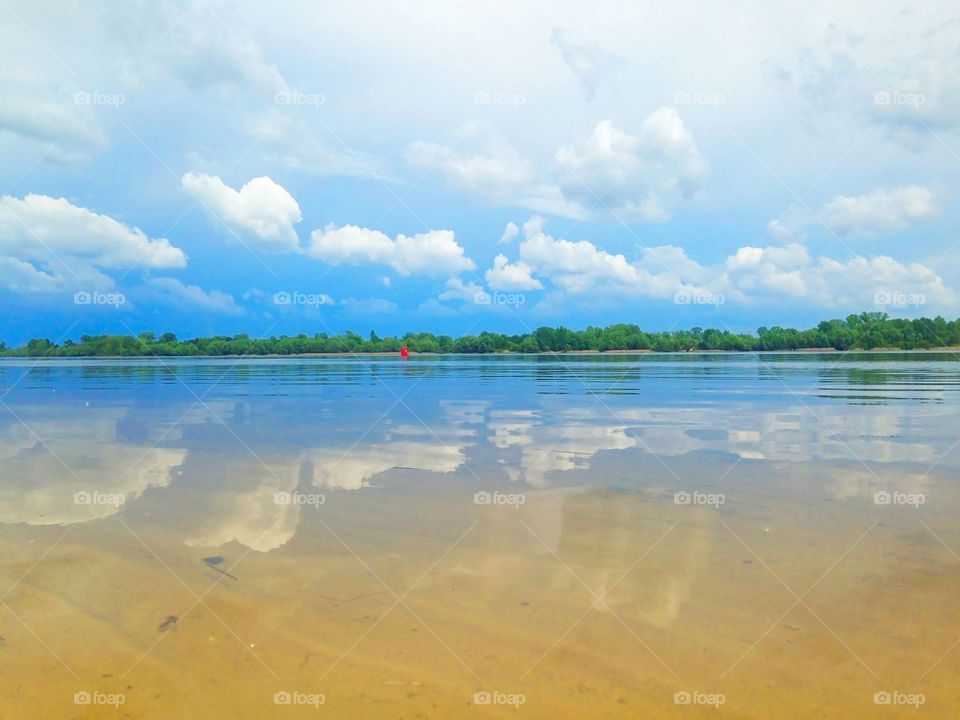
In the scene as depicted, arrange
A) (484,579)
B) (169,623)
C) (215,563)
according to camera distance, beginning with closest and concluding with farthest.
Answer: (169,623)
(484,579)
(215,563)

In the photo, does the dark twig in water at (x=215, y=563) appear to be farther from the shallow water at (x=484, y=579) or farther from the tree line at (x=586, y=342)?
the tree line at (x=586, y=342)

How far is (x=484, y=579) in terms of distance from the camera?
634cm

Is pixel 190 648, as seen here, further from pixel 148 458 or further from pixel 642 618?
pixel 148 458

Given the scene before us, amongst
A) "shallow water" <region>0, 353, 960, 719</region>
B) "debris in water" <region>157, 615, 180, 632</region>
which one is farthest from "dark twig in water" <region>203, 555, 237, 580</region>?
"debris in water" <region>157, 615, 180, 632</region>

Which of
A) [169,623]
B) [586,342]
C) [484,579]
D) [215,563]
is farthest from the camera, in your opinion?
[586,342]

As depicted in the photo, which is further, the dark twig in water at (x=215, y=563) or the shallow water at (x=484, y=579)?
the dark twig in water at (x=215, y=563)

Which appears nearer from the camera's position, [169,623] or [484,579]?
[169,623]

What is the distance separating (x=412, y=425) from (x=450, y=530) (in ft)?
31.9

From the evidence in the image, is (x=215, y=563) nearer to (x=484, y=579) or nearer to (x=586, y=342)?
(x=484, y=579)

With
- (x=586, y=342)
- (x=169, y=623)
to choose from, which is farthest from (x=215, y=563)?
(x=586, y=342)

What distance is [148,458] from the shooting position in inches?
512

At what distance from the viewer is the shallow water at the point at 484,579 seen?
4.47 metres

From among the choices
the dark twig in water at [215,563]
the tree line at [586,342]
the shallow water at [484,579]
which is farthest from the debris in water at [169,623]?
the tree line at [586,342]

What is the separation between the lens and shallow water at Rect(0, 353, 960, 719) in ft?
14.7
